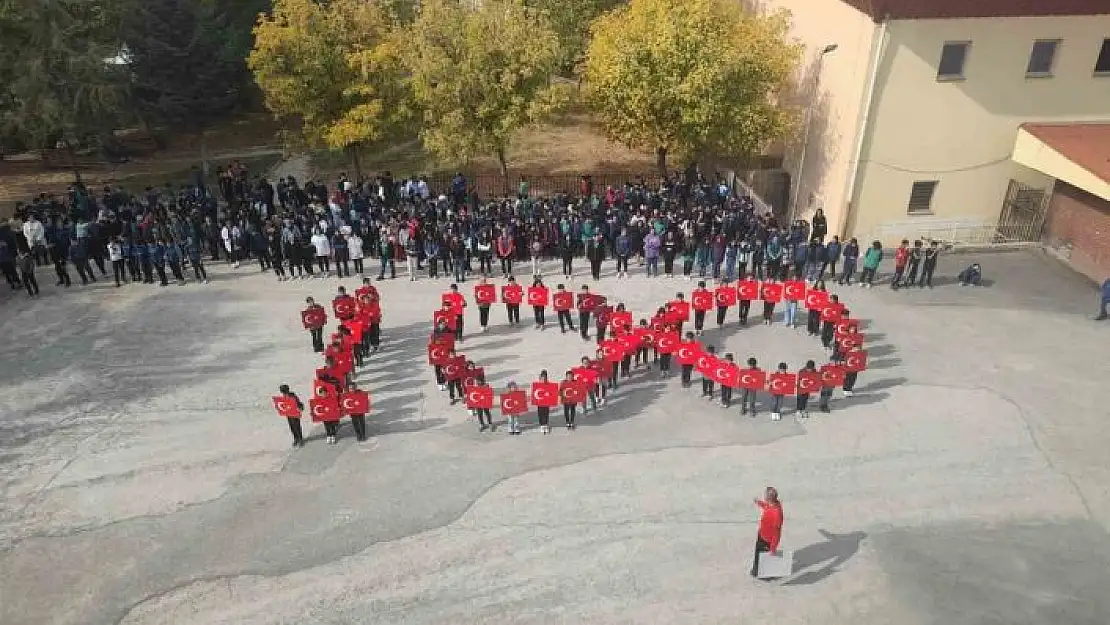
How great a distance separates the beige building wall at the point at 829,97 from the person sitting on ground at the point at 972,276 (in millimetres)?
3762

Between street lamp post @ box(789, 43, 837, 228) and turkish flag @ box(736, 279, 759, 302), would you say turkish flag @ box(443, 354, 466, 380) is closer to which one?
turkish flag @ box(736, 279, 759, 302)

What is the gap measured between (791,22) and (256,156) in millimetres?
22052

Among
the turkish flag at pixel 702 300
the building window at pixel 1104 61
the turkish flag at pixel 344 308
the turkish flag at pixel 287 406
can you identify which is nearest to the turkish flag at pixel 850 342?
the turkish flag at pixel 702 300

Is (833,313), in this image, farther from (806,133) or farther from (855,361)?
(806,133)

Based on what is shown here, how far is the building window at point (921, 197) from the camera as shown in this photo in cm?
2261

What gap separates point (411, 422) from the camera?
14.9 meters

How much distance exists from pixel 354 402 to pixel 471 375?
220cm

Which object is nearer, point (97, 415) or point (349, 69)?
point (97, 415)

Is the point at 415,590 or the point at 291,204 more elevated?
the point at 291,204

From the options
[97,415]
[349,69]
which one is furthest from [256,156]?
[97,415]

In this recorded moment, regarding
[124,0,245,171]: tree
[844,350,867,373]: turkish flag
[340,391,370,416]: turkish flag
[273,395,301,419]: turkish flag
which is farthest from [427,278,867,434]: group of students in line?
[124,0,245,171]: tree

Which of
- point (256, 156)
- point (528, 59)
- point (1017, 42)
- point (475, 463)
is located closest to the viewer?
point (475, 463)

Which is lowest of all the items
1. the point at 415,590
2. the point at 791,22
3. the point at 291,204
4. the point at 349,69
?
the point at 415,590

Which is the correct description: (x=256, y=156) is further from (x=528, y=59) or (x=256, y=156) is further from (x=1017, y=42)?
(x=1017, y=42)
